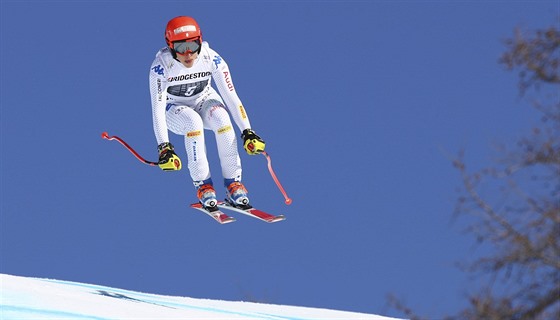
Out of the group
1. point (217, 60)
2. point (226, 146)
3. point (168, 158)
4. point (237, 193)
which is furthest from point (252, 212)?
point (217, 60)

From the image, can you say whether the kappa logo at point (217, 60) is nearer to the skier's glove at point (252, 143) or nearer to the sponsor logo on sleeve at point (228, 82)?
the sponsor logo on sleeve at point (228, 82)

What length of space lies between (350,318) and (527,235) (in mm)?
4398

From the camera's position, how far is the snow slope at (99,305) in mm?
8727

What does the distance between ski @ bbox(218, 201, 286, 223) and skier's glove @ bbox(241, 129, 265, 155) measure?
0.71m

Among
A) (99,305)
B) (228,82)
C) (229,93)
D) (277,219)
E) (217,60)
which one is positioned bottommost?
(99,305)

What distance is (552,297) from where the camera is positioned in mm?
8172

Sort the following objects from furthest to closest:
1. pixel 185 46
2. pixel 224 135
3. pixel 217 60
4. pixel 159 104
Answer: pixel 224 135
pixel 217 60
pixel 159 104
pixel 185 46

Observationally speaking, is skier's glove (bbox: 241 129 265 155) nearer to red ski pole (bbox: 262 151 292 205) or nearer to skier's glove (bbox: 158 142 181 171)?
red ski pole (bbox: 262 151 292 205)

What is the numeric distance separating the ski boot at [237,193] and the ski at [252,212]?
0.05 m

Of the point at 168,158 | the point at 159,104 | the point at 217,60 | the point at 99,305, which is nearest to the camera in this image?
the point at 99,305

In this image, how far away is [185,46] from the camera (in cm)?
1083

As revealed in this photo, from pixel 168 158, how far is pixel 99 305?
6.91ft

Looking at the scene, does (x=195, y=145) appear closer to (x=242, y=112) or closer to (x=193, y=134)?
(x=193, y=134)

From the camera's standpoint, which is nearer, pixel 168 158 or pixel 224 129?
pixel 168 158
